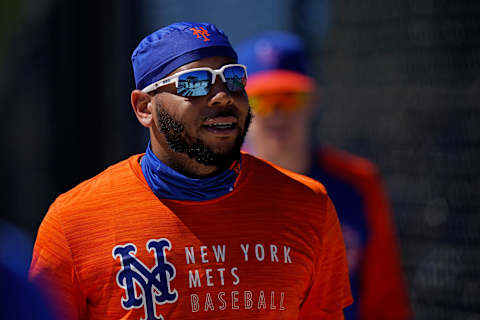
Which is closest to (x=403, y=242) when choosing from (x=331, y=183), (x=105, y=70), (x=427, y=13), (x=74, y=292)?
(x=427, y=13)

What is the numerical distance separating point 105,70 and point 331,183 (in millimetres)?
3330

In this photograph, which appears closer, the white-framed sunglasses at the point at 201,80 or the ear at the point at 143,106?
the white-framed sunglasses at the point at 201,80

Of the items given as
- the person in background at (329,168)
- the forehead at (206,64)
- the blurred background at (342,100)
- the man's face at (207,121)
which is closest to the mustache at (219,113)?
the man's face at (207,121)

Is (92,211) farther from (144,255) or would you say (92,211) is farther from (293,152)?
(293,152)

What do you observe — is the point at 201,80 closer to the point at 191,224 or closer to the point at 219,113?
the point at 219,113

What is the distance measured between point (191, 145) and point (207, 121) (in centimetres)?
9

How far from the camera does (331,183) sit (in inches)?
143

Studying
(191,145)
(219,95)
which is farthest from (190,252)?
(219,95)

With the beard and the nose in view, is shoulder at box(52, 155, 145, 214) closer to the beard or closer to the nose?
the beard

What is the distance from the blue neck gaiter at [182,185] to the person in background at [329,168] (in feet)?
4.47

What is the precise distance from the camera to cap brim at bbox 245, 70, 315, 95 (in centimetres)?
367

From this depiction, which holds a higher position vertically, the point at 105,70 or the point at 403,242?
the point at 105,70

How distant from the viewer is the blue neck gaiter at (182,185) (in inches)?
86.4

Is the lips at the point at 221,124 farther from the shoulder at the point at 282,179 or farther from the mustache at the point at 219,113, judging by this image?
the shoulder at the point at 282,179
